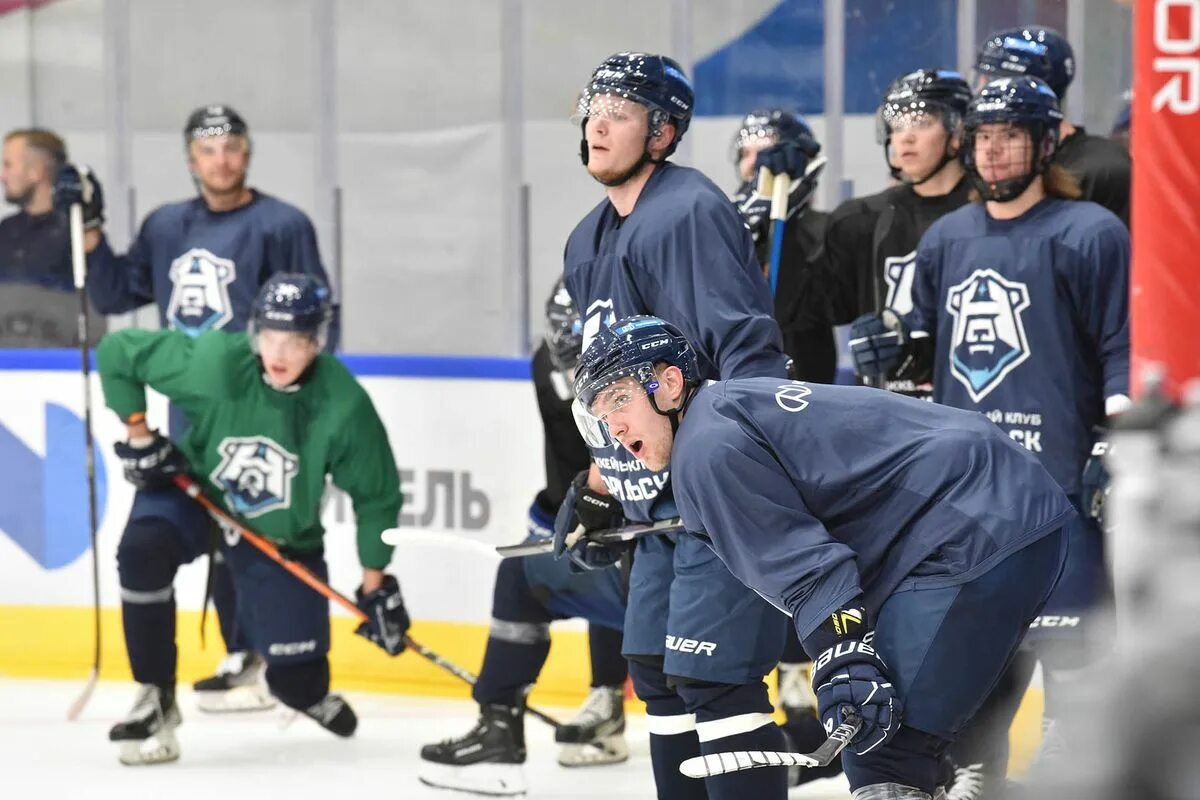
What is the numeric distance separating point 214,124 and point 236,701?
1397 millimetres

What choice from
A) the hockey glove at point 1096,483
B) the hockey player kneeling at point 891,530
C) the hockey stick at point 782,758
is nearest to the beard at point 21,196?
the hockey glove at point 1096,483

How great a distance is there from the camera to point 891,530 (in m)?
2.15

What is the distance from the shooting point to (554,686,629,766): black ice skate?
387 centimetres

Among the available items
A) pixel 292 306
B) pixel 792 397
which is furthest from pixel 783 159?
pixel 792 397

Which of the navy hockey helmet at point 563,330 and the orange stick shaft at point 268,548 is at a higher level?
the navy hockey helmet at point 563,330

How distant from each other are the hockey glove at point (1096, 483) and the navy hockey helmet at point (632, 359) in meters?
1.06

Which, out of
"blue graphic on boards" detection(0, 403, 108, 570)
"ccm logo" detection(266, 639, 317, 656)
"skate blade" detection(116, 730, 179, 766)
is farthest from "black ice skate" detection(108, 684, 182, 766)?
"blue graphic on boards" detection(0, 403, 108, 570)

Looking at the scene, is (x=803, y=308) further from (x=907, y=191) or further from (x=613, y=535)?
(x=613, y=535)

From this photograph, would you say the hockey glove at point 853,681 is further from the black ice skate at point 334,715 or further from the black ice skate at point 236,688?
the black ice skate at point 236,688

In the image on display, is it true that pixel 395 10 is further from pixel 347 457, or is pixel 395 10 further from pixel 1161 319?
pixel 1161 319

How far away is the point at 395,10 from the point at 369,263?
2.50 ft

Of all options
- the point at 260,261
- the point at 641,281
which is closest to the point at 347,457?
the point at 260,261

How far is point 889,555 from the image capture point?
2.17m

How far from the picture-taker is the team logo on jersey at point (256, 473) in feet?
13.1
